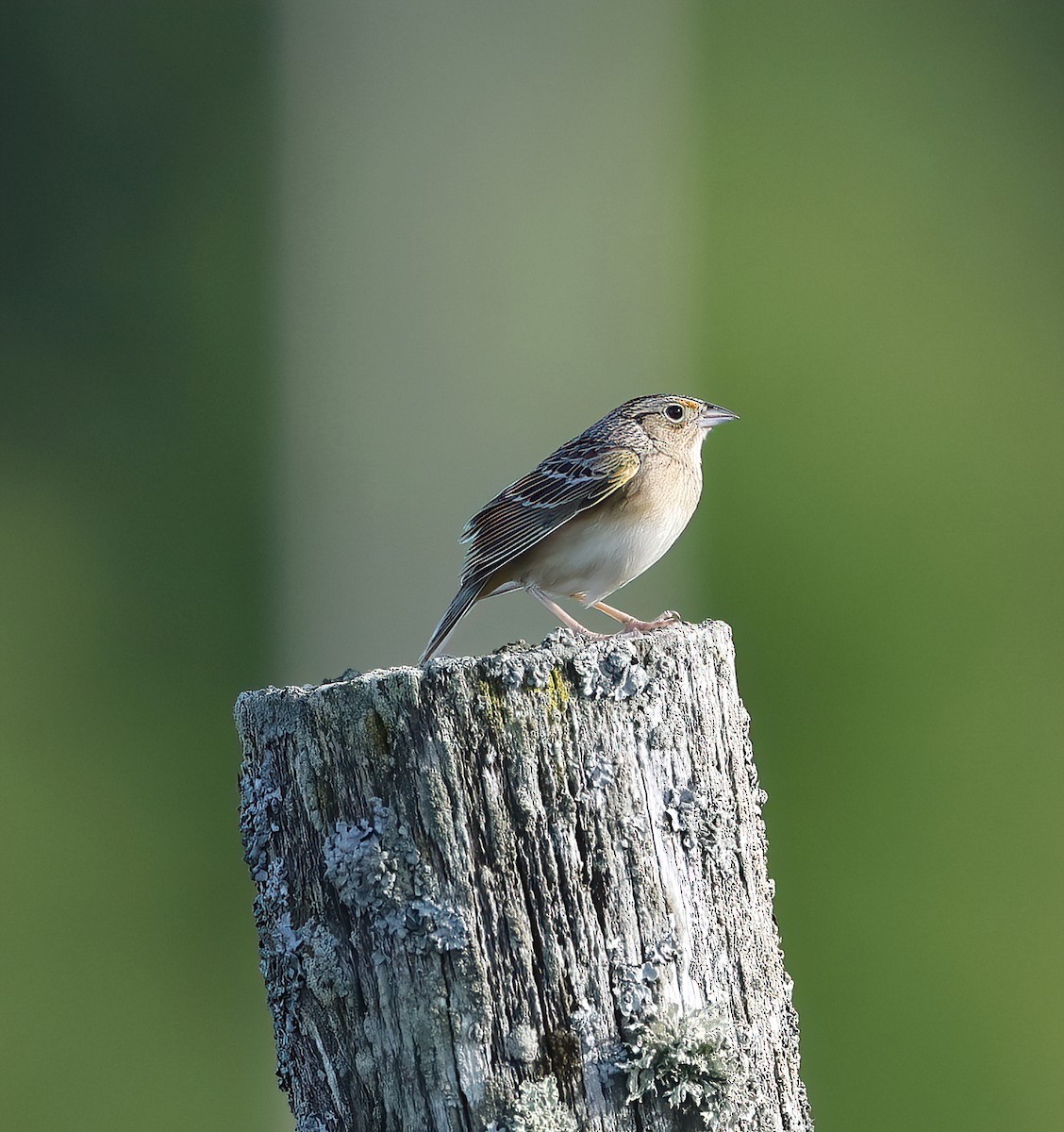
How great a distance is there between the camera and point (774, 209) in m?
8.73

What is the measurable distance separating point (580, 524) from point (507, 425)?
518cm

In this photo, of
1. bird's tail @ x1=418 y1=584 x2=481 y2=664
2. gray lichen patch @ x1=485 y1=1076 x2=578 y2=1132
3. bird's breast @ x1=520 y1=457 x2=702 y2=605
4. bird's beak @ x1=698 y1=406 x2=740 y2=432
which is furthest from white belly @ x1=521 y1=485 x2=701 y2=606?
gray lichen patch @ x1=485 y1=1076 x2=578 y2=1132

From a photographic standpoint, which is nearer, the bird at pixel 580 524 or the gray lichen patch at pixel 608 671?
the gray lichen patch at pixel 608 671

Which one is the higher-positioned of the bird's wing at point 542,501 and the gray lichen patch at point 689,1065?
the bird's wing at point 542,501

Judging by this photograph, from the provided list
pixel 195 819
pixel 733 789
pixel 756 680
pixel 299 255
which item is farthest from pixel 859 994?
pixel 299 255

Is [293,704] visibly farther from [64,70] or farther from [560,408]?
[64,70]

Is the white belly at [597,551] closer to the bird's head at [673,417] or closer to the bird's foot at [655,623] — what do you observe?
the bird's head at [673,417]

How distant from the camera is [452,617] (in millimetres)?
4234

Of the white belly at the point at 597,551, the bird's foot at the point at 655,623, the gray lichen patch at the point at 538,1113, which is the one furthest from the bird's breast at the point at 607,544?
the gray lichen patch at the point at 538,1113

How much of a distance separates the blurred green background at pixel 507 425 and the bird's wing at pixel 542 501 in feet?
8.09

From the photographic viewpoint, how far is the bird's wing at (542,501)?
434 centimetres

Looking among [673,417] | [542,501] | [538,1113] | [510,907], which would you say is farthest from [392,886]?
[673,417]

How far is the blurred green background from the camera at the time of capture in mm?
7258

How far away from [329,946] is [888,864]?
16.8ft
